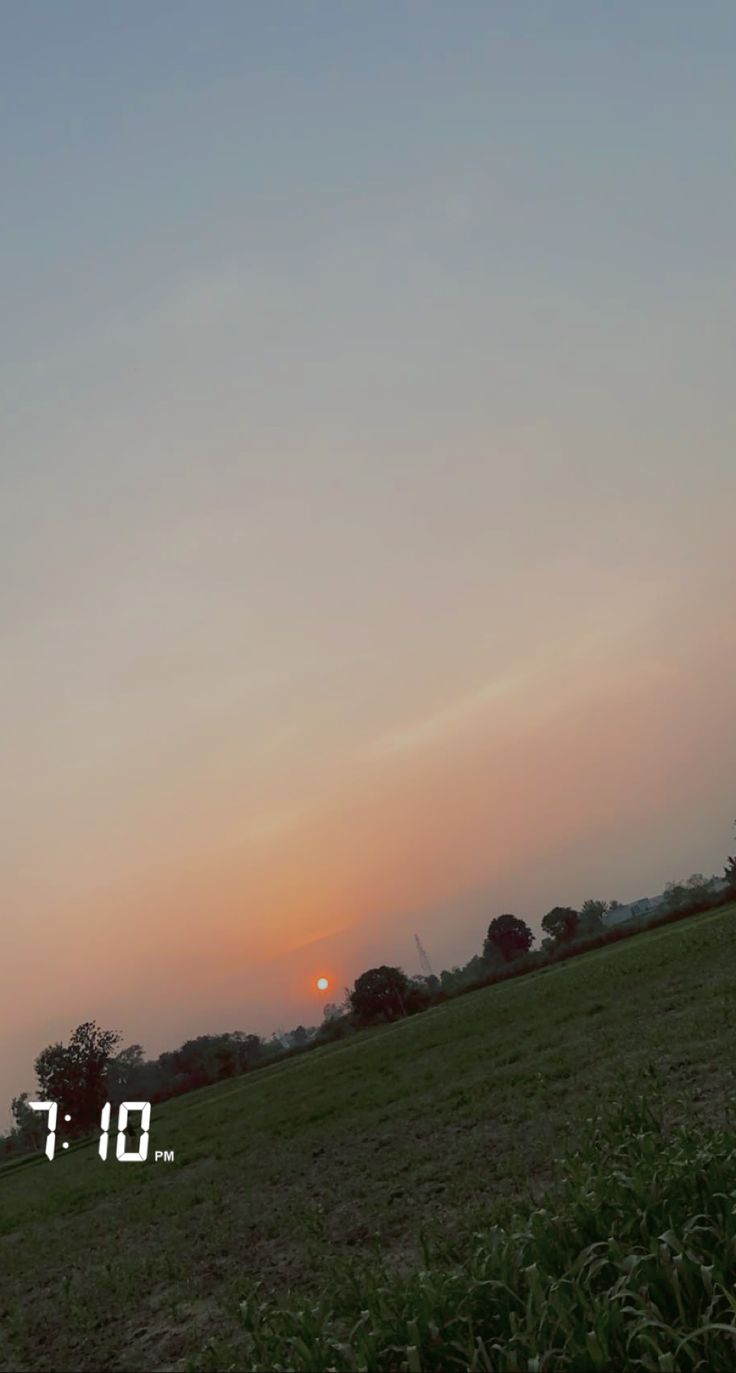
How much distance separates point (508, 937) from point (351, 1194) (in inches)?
6006

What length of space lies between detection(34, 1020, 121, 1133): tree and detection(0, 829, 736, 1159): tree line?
0.23 ft

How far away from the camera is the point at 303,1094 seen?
32.9 metres

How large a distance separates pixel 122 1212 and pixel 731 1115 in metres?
13.5

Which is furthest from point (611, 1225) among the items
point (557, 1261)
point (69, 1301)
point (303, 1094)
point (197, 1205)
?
point (303, 1094)

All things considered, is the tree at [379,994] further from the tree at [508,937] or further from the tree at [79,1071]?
the tree at [508,937]

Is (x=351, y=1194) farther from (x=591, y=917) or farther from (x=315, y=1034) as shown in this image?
(x=591, y=917)

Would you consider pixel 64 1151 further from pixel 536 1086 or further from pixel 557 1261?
pixel 557 1261

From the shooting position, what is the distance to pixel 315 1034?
97812 millimetres

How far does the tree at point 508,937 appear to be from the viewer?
15888 cm

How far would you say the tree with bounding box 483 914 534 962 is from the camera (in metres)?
159

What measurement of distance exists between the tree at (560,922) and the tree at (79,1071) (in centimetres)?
10512

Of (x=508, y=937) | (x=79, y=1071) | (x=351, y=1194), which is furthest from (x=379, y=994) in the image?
(x=351, y=1194)
